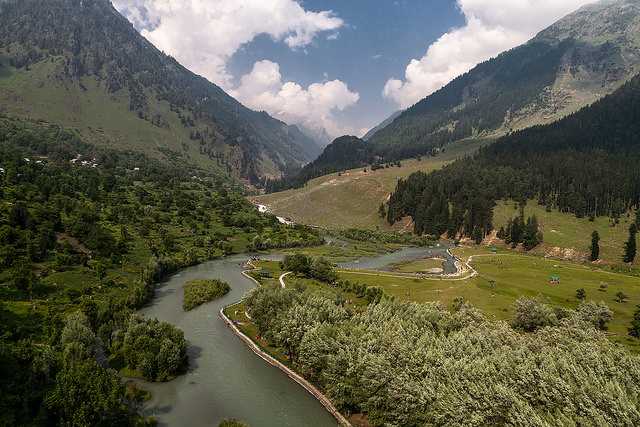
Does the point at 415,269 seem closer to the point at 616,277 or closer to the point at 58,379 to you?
the point at 616,277

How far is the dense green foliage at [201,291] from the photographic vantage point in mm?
109162

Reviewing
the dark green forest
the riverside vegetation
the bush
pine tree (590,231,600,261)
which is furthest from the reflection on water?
the riverside vegetation

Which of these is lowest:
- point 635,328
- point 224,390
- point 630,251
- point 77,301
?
point 224,390

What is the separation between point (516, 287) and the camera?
11438 centimetres

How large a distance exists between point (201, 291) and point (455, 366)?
84.6 m

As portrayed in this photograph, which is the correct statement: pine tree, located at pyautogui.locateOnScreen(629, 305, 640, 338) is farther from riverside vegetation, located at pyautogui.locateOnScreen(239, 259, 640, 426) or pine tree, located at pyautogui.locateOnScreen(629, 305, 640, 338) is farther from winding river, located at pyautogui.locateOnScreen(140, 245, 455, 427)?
winding river, located at pyautogui.locateOnScreen(140, 245, 455, 427)

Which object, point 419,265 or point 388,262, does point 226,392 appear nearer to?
point 419,265

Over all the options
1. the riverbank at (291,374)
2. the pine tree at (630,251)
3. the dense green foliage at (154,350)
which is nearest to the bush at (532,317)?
the riverbank at (291,374)

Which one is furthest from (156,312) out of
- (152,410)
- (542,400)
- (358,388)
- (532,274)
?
(532,274)

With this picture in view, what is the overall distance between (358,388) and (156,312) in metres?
64.9

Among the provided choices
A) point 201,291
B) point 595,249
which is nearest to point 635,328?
point 201,291

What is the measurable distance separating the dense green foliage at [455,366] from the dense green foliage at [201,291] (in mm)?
35628

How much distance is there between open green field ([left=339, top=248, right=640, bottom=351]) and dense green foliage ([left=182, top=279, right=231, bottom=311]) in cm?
4017

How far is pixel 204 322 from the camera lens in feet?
318
